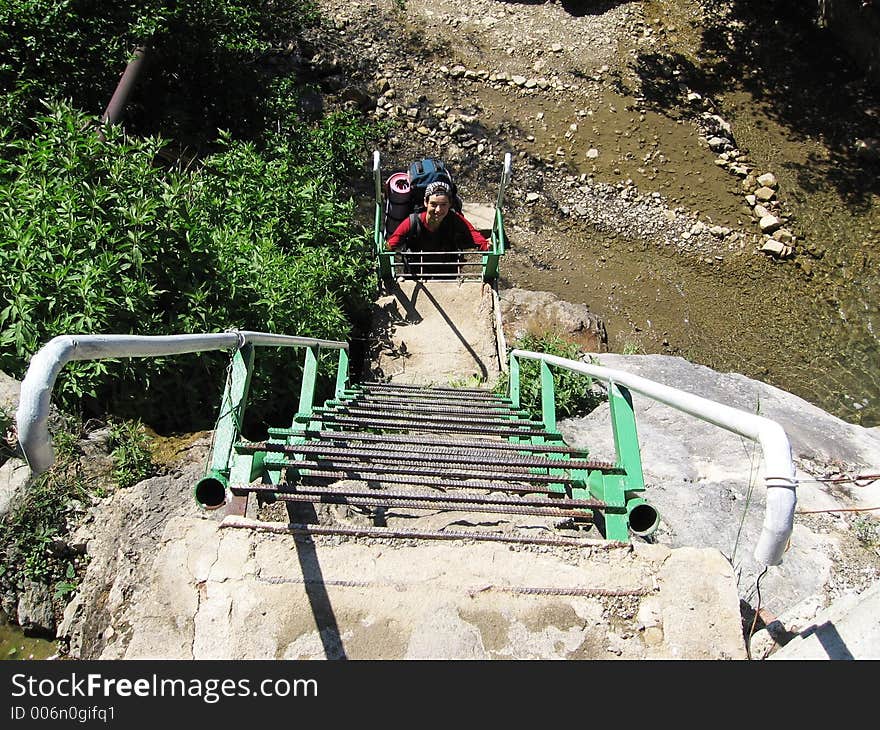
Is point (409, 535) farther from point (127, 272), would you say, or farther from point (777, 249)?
point (777, 249)

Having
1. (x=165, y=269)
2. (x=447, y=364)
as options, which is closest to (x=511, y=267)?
(x=447, y=364)

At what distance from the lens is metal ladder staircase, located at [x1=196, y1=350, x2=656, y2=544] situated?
7.14 ft

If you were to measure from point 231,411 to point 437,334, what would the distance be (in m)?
4.77

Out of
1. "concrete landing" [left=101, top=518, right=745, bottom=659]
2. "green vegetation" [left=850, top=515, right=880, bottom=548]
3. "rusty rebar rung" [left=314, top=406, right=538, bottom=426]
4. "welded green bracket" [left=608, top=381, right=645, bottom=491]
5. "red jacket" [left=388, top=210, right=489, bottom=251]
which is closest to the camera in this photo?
"concrete landing" [left=101, top=518, right=745, bottom=659]

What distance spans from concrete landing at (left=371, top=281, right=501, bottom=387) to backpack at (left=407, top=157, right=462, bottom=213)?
925mm

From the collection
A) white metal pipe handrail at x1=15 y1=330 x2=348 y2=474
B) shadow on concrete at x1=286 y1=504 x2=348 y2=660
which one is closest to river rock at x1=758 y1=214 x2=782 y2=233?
shadow on concrete at x1=286 y1=504 x2=348 y2=660

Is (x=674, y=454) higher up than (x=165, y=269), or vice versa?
(x=165, y=269)

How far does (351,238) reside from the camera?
6.35 meters

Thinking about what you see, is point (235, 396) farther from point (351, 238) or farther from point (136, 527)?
point (351, 238)

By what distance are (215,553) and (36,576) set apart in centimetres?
123

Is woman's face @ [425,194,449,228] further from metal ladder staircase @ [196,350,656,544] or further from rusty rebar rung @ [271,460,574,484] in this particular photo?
rusty rebar rung @ [271,460,574,484]

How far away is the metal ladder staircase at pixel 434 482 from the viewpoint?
7.14 feet

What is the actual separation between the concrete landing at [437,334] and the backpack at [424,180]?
0.93 meters
